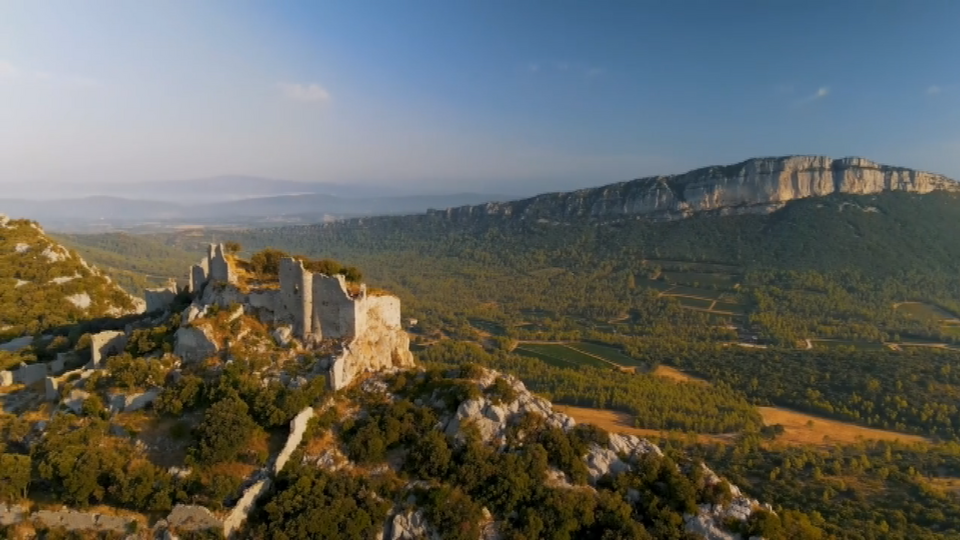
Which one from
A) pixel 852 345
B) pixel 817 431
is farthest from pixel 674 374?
pixel 852 345

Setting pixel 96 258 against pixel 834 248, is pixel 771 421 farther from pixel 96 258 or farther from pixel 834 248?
pixel 96 258

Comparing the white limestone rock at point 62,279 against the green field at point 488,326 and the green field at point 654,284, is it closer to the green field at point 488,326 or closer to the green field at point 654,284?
the green field at point 488,326

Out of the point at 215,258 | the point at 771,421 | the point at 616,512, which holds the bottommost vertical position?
the point at 771,421

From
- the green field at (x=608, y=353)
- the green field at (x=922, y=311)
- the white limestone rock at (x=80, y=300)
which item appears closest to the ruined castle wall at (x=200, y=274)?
the white limestone rock at (x=80, y=300)

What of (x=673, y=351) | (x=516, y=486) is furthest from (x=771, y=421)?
(x=516, y=486)

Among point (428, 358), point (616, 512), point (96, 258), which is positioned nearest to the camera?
point (616, 512)
